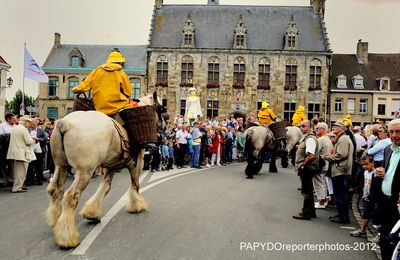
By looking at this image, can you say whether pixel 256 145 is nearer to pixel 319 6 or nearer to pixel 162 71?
pixel 162 71

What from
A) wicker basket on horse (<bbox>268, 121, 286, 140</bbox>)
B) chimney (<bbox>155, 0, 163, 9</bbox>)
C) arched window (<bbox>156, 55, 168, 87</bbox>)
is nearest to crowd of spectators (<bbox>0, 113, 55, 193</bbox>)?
wicker basket on horse (<bbox>268, 121, 286, 140</bbox>)

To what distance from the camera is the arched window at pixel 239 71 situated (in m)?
38.6

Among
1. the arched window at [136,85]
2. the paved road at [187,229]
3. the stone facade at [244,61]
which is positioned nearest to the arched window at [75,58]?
the arched window at [136,85]

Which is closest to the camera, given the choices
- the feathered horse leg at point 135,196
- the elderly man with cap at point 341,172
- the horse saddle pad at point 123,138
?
the horse saddle pad at point 123,138

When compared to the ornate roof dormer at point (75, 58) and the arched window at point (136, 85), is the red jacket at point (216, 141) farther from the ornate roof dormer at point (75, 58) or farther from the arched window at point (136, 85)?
the ornate roof dormer at point (75, 58)

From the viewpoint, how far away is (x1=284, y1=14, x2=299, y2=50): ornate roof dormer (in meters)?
37.9

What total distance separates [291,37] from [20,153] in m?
33.4

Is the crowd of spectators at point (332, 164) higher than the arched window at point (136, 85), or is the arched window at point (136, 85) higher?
the arched window at point (136, 85)

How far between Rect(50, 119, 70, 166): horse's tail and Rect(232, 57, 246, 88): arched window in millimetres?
33971

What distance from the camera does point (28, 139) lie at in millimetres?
9836

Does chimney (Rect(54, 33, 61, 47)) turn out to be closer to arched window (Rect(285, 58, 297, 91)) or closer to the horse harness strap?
arched window (Rect(285, 58, 297, 91))

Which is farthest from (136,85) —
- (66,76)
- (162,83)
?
(66,76)

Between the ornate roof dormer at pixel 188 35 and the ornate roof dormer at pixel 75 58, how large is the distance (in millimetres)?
13465

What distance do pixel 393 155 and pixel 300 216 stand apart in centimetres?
332
